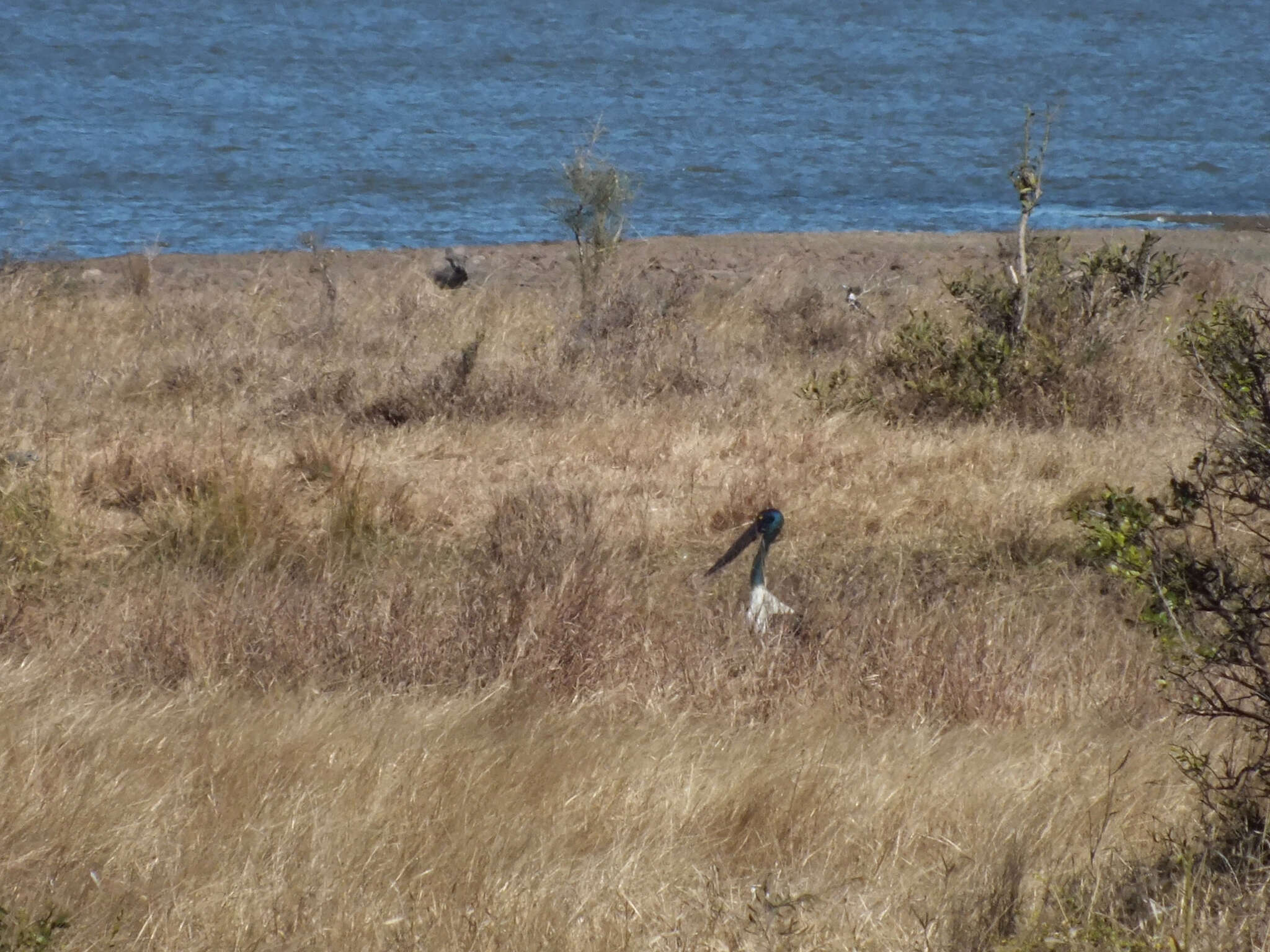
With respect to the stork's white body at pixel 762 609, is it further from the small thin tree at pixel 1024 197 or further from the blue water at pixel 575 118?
the blue water at pixel 575 118

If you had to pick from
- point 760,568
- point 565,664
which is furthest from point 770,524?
point 565,664

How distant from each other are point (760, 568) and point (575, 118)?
33.4m

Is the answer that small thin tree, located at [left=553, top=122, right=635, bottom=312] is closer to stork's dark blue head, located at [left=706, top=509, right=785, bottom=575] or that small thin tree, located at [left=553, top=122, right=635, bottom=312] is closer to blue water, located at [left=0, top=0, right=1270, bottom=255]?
blue water, located at [left=0, top=0, right=1270, bottom=255]

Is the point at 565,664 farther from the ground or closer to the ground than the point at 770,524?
closer to the ground

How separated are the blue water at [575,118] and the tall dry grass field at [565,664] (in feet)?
19.1

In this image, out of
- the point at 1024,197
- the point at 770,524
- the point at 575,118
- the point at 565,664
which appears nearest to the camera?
the point at 565,664

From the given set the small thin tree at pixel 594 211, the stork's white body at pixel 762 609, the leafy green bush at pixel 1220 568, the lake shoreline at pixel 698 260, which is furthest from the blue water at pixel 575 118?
the leafy green bush at pixel 1220 568

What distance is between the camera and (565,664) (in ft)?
16.7

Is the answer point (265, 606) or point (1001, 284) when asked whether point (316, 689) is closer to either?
point (265, 606)

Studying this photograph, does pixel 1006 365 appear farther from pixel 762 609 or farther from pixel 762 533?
pixel 762 609

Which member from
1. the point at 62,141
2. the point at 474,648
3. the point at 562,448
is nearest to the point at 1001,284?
the point at 562,448

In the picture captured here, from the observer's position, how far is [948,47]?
6125 centimetres

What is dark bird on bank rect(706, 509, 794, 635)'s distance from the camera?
18.0 feet

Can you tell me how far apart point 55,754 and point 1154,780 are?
2830 mm
